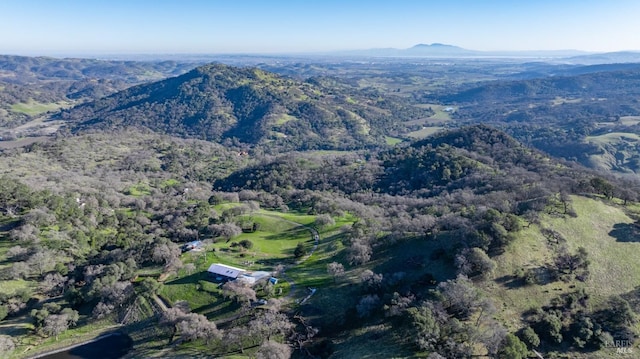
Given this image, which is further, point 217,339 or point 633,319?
point 217,339

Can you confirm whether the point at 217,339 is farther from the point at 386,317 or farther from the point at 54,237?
the point at 54,237

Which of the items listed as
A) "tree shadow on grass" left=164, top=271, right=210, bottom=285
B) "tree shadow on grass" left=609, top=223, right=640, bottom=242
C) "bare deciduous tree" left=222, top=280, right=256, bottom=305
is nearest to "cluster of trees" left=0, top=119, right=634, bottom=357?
"bare deciduous tree" left=222, top=280, right=256, bottom=305

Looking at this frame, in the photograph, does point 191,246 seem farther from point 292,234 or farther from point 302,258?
point 302,258

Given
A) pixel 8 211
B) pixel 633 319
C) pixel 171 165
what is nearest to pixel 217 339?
pixel 633 319

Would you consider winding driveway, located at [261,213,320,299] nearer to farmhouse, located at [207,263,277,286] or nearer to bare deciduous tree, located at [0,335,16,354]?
farmhouse, located at [207,263,277,286]

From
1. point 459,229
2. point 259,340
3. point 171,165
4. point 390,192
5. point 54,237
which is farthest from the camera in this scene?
point 171,165

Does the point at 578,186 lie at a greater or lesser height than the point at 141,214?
greater
